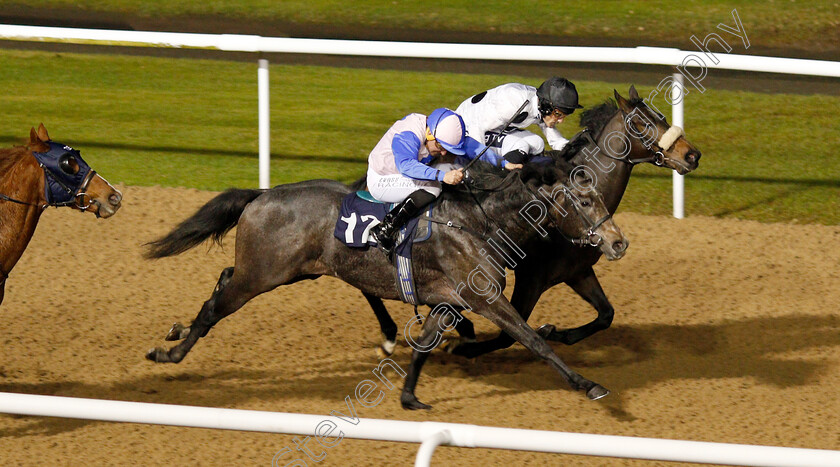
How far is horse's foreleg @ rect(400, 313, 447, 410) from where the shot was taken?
17.2 ft

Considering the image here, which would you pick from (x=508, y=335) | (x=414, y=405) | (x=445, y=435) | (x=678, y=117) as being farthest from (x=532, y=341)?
(x=678, y=117)

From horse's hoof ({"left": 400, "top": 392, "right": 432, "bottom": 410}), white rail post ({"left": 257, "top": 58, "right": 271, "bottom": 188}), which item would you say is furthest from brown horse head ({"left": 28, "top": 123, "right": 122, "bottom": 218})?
white rail post ({"left": 257, "top": 58, "right": 271, "bottom": 188})

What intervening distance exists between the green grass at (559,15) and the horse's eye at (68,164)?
953cm

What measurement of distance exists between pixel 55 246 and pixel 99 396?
2.42 metres

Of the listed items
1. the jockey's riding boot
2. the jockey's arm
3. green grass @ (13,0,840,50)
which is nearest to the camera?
the jockey's arm

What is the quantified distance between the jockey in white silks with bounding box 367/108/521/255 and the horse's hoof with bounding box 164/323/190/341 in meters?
1.35

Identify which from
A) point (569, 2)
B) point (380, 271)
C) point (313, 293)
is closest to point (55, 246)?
point (313, 293)

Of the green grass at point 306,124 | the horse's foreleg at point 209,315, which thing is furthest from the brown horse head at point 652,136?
the green grass at point 306,124

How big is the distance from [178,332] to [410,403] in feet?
4.80

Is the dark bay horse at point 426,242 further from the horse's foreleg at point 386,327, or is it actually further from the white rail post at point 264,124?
the white rail post at point 264,124

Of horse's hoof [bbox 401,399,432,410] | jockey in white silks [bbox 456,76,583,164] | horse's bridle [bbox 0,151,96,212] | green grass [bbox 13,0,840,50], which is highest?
green grass [bbox 13,0,840,50]

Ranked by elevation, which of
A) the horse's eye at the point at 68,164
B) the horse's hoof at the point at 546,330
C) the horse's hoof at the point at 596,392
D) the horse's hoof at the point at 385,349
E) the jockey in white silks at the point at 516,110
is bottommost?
the horse's hoof at the point at 596,392

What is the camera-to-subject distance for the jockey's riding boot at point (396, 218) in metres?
5.16

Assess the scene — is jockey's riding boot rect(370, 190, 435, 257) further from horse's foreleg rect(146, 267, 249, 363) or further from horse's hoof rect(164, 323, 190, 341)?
horse's hoof rect(164, 323, 190, 341)
